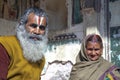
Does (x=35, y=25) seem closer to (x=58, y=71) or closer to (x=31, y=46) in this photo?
(x=31, y=46)

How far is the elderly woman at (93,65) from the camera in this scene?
3697 millimetres

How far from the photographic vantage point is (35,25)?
101 inches

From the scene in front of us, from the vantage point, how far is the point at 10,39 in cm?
250

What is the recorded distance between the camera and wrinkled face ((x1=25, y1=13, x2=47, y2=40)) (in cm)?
257

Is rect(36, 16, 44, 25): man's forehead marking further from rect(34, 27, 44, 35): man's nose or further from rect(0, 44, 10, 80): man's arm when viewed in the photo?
rect(0, 44, 10, 80): man's arm

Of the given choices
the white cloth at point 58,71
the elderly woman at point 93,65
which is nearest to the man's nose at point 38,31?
the elderly woman at point 93,65

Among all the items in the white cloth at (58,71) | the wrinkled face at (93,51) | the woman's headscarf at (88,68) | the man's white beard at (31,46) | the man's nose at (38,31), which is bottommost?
the white cloth at (58,71)

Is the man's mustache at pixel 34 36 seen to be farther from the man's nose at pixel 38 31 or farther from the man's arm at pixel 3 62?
the man's arm at pixel 3 62

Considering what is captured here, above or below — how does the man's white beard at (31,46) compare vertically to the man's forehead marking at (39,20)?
below

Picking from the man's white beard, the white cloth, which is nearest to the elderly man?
the man's white beard

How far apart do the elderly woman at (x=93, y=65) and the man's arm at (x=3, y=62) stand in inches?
63.2

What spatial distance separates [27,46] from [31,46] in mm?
49

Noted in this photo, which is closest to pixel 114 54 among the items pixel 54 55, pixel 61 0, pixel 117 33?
pixel 117 33

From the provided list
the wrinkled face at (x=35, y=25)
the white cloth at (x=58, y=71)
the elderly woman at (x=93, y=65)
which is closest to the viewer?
the wrinkled face at (x=35, y=25)
